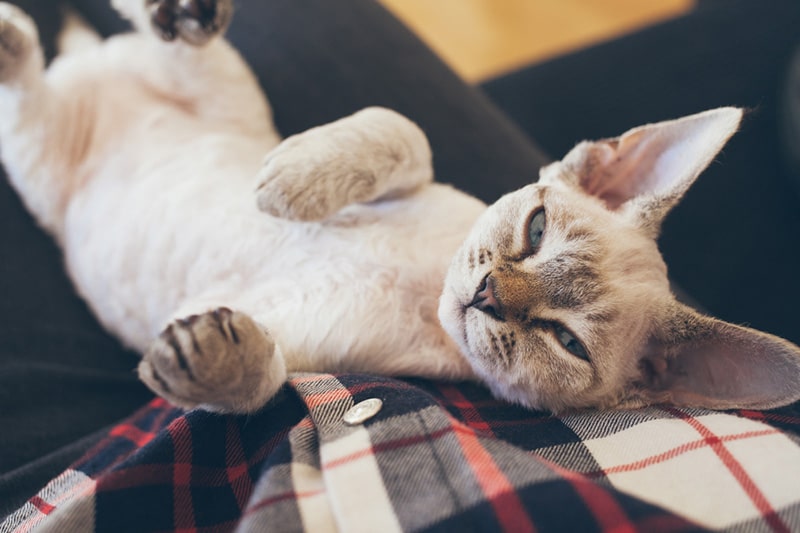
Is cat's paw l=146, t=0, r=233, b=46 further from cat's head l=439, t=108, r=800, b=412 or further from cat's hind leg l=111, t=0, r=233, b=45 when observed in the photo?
cat's head l=439, t=108, r=800, b=412

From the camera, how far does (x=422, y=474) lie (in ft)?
2.81

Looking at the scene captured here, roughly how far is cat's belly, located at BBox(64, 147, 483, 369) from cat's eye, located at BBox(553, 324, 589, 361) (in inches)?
12.4

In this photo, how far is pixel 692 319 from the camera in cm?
118

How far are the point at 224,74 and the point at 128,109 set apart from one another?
0.36 m

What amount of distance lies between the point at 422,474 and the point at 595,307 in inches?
23.5

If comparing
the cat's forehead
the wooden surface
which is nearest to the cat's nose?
the cat's forehead

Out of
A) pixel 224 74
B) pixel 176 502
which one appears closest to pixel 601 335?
pixel 176 502

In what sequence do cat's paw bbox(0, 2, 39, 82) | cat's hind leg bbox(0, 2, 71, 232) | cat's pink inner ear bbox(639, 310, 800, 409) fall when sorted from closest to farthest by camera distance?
cat's pink inner ear bbox(639, 310, 800, 409) < cat's paw bbox(0, 2, 39, 82) < cat's hind leg bbox(0, 2, 71, 232)

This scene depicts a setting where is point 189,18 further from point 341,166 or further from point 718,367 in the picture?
point 718,367

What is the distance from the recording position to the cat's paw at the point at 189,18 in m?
1.50

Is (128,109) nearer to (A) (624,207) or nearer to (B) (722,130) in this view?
(A) (624,207)

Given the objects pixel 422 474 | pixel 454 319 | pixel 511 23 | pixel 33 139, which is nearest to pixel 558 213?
pixel 454 319

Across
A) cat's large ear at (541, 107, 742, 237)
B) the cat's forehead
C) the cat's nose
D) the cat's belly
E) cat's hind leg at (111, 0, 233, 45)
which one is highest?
cat's hind leg at (111, 0, 233, 45)

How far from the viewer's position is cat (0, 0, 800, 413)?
1.18m
